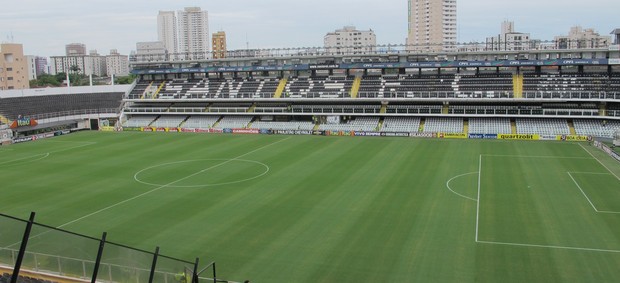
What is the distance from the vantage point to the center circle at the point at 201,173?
109 feet

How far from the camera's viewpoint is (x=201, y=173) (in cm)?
3600

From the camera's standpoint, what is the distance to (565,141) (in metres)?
49.1

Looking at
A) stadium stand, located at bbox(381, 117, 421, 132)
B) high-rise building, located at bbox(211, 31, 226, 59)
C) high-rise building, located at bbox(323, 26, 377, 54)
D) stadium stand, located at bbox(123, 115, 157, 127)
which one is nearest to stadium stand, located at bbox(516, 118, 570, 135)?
stadium stand, located at bbox(381, 117, 421, 132)

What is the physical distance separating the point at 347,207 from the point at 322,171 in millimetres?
9423

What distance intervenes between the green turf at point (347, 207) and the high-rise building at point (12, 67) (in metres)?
46.4

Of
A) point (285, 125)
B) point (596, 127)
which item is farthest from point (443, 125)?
point (285, 125)

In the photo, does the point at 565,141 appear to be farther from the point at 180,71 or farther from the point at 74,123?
the point at 74,123

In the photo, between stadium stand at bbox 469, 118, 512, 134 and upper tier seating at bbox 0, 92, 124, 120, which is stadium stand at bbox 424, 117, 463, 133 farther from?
upper tier seating at bbox 0, 92, 124, 120

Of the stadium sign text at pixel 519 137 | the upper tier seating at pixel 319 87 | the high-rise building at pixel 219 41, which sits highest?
the high-rise building at pixel 219 41

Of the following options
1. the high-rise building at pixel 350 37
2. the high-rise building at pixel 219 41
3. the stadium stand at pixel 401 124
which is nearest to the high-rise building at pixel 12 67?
the stadium stand at pixel 401 124

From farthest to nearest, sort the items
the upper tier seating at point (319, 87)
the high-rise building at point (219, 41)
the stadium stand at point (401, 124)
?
the high-rise building at point (219, 41) < the upper tier seating at point (319, 87) < the stadium stand at point (401, 124)

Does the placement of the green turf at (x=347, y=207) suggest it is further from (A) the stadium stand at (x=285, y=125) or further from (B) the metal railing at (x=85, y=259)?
(A) the stadium stand at (x=285, y=125)

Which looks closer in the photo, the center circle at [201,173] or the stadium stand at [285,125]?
the center circle at [201,173]

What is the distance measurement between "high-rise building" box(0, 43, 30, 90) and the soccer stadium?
22.3 metres
